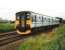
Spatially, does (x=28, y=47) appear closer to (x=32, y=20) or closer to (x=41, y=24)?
(x=32, y=20)

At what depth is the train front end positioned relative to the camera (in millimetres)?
15633

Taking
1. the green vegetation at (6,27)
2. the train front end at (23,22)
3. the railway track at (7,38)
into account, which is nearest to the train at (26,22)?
the train front end at (23,22)

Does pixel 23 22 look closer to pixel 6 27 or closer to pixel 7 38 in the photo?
pixel 7 38

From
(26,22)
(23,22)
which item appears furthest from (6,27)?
(26,22)

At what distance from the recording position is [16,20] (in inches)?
641

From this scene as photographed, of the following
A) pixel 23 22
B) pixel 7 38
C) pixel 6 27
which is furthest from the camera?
pixel 6 27

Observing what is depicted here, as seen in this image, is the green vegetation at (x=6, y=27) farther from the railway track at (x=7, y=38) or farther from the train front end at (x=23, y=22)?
the railway track at (x=7, y=38)

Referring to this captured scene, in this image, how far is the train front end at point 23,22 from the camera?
15.6m

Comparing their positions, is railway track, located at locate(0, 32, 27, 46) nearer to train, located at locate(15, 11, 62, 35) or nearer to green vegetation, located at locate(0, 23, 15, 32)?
train, located at locate(15, 11, 62, 35)

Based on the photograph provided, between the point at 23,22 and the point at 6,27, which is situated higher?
the point at 23,22

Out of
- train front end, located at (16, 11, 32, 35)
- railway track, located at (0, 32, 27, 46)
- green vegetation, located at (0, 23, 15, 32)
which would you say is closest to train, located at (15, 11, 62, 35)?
train front end, located at (16, 11, 32, 35)

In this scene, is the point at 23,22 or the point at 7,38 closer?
the point at 7,38

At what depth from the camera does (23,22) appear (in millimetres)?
15820

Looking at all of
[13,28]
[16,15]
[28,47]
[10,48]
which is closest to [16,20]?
[16,15]
